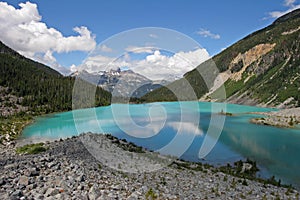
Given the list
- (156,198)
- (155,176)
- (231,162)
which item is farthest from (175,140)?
(156,198)

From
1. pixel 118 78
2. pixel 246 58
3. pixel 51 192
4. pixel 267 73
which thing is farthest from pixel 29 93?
pixel 246 58

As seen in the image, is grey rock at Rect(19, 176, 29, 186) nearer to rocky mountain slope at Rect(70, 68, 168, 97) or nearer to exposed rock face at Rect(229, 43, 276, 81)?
rocky mountain slope at Rect(70, 68, 168, 97)

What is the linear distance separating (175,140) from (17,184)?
28.3m

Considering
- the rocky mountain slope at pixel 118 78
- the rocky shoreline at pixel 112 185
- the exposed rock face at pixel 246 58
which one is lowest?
the rocky shoreline at pixel 112 185

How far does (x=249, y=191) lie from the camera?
15195mm

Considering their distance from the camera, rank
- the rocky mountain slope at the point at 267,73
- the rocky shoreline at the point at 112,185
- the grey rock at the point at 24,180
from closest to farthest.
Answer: the rocky shoreline at the point at 112,185
the grey rock at the point at 24,180
the rocky mountain slope at the point at 267,73

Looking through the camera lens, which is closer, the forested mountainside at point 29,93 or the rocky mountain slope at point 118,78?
the rocky mountain slope at point 118,78

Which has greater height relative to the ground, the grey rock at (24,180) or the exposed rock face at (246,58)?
the exposed rock face at (246,58)

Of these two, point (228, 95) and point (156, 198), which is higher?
point (228, 95)

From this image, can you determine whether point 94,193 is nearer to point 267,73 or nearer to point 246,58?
point 267,73

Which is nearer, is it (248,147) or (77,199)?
(77,199)

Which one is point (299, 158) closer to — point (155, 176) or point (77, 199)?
point (155, 176)

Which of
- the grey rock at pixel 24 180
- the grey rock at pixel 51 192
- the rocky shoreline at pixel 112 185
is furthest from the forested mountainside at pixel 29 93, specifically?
the grey rock at pixel 51 192

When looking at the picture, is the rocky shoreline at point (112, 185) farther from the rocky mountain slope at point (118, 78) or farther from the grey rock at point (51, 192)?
the rocky mountain slope at point (118, 78)
